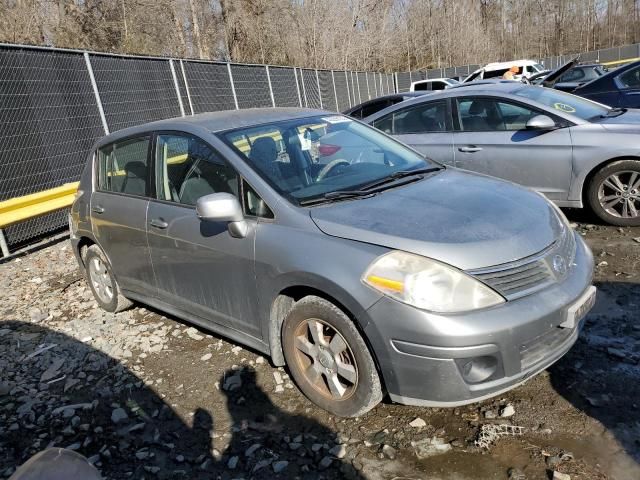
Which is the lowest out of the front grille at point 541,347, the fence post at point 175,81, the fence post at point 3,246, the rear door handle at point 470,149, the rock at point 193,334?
the rock at point 193,334

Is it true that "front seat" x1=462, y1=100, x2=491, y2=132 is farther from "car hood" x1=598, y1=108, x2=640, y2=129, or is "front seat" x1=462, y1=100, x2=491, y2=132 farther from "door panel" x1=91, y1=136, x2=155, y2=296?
"door panel" x1=91, y1=136, x2=155, y2=296

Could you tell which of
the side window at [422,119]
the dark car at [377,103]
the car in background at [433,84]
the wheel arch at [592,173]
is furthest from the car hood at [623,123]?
the car in background at [433,84]

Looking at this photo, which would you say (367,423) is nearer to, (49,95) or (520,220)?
(520,220)

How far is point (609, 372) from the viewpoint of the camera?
3.06 meters

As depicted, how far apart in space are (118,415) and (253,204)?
1.62m

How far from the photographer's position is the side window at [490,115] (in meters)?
5.81

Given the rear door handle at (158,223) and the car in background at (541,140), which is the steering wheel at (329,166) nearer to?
the rear door handle at (158,223)

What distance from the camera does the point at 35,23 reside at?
18.0 metres

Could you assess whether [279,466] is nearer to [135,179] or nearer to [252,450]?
[252,450]

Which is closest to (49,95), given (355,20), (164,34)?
(164,34)

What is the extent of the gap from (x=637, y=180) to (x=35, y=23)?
19549mm

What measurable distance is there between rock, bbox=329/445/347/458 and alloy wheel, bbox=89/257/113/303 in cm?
288

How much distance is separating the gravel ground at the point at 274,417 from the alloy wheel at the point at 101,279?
433mm

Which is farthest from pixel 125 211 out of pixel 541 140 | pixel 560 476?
pixel 541 140
